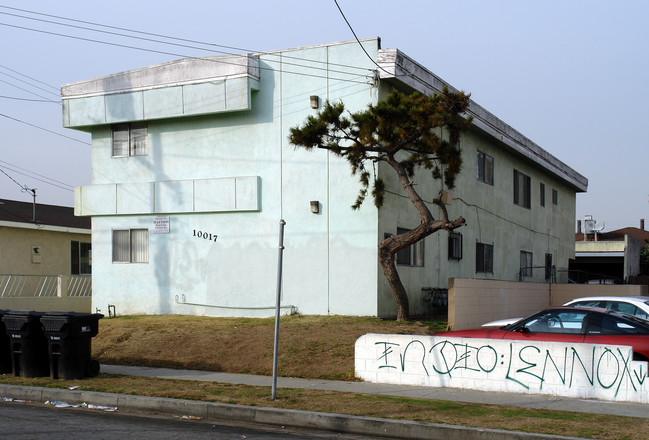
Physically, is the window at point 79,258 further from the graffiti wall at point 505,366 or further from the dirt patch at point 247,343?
the graffiti wall at point 505,366

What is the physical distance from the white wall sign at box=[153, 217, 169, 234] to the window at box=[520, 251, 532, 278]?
47.5 feet

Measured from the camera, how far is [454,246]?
22.0 m

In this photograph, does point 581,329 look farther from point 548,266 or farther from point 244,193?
point 548,266

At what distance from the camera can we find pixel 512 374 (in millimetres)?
10977

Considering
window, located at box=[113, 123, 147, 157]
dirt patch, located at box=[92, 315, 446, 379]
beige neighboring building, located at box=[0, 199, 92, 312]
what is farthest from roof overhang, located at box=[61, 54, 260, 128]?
beige neighboring building, located at box=[0, 199, 92, 312]

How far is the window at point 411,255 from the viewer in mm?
18703

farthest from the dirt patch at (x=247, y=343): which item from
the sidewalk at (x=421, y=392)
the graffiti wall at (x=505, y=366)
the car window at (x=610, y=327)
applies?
the car window at (x=610, y=327)

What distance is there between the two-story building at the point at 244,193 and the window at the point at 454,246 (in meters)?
0.06

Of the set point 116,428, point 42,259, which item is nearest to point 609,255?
point 42,259

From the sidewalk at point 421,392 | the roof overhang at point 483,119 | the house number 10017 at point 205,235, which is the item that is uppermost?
the roof overhang at point 483,119

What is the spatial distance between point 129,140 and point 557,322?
14.2 meters

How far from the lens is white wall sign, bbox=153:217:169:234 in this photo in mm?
20406

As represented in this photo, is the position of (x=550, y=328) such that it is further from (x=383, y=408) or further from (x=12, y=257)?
(x=12, y=257)

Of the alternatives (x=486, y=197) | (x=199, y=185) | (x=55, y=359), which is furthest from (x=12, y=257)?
(x=486, y=197)
